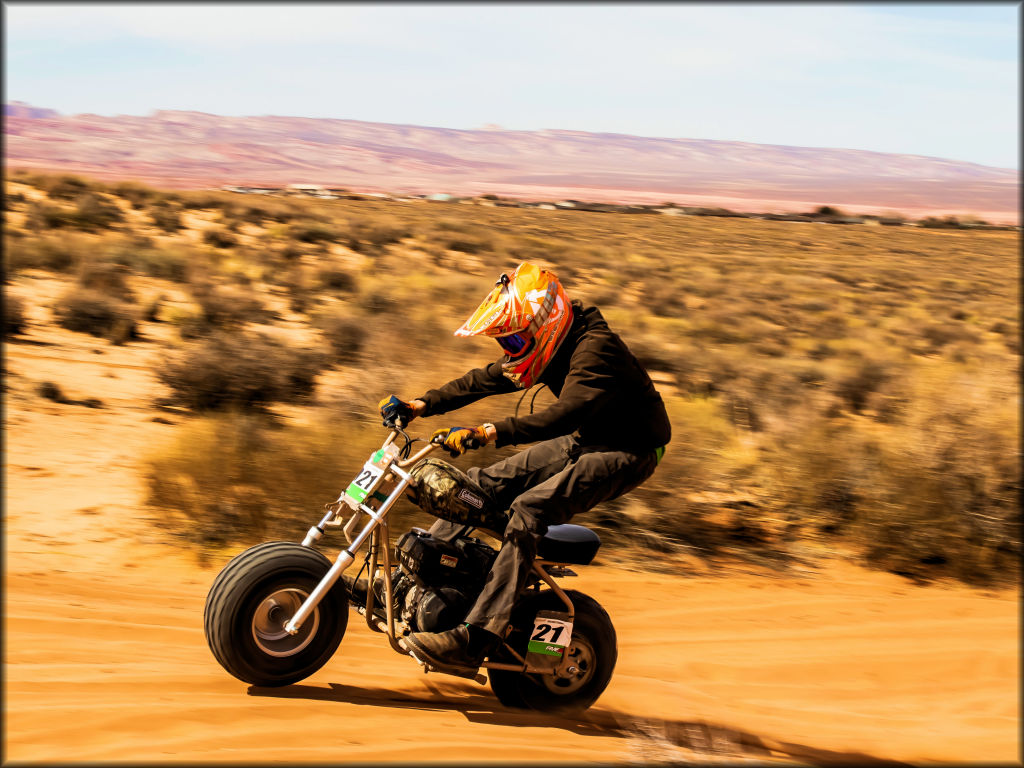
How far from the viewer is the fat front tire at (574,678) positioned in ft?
16.4

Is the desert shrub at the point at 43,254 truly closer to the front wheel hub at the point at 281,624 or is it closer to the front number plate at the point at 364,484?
the front wheel hub at the point at 281,624

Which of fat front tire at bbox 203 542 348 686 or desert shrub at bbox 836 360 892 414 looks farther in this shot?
desert shrub at bbox 836 360 892 414

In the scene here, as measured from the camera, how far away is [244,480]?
820 centimetres

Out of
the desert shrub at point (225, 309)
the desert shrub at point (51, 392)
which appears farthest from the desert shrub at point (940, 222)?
the desert shrub at point (51, 392)

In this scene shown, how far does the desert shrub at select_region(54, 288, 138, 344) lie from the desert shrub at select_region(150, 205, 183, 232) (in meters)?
12.9

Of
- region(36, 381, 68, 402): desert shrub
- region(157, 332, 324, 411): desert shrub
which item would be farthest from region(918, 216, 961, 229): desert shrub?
region(36, 381, 68, 402): desert shrub

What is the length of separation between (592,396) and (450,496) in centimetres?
84

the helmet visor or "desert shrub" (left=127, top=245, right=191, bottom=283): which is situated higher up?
the helmet visor

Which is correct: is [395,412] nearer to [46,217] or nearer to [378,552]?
[378,552]

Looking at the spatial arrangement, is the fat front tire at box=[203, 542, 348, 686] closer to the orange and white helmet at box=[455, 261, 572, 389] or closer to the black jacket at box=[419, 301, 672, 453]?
the black jacket at box=[419, 301, 672, 453]

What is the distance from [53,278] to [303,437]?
11.6 m

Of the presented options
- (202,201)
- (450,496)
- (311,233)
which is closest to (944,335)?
(311,233)

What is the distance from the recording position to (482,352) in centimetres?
1184

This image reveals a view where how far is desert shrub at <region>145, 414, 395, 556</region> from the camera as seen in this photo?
7.71m
